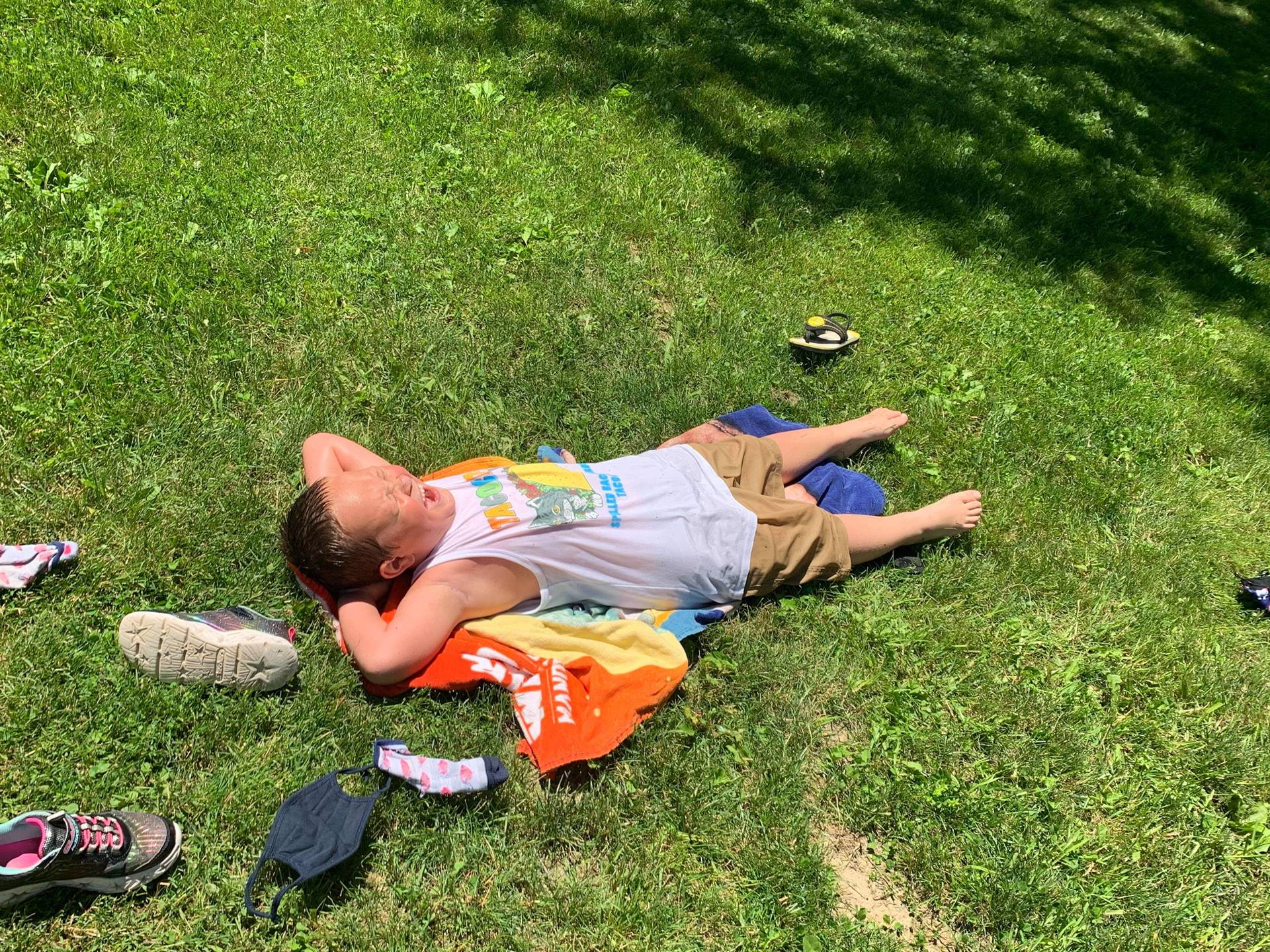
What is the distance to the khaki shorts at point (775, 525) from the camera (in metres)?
3.76

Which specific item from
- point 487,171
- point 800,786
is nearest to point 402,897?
point 800,786

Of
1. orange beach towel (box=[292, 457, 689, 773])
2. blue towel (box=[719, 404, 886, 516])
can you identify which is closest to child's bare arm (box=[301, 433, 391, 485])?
orange beach towel (box=[292, 457, 689, 773])

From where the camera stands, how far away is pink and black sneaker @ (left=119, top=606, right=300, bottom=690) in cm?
302

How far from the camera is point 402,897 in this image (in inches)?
111

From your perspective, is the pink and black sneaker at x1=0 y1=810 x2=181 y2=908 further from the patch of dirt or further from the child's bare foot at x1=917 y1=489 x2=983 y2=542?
the child's bare foot at x1=917 y1=489 x2=983 y2=542

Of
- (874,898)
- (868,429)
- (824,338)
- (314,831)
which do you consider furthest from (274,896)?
(824,338)

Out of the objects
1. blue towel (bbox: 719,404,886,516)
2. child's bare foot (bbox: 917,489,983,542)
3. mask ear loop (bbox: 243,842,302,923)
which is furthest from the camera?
blue towel (bbox: 719,404,886,516)

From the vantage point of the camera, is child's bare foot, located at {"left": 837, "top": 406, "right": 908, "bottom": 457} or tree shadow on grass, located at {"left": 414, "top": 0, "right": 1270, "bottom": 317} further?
tree shadow on grass, located at {"left": 414, "top": 0, "right": 1270, "bottom": 317}

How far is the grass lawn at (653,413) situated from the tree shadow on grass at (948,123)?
5 centimetres

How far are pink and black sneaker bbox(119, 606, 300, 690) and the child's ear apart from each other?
0.43m

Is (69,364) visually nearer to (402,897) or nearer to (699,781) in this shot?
(402,897)

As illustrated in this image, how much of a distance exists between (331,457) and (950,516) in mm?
2827

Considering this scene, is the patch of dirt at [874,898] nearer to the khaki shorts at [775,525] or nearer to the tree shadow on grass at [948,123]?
the khaki shorts at [775,525]

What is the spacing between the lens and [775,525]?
386 cm
